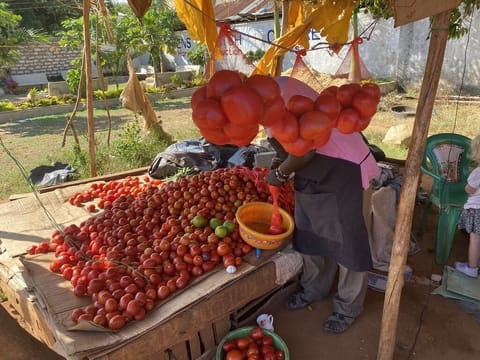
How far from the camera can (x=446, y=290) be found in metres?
2.86

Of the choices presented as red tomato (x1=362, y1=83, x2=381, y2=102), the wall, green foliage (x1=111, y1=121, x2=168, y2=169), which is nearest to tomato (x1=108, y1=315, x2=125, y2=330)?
red tomato (x1=362, y1=83, x2=381, y2=102)

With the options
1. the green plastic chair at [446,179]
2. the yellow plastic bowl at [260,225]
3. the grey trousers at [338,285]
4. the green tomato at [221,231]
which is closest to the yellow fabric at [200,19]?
the yellow plastic bowl at [260,225]

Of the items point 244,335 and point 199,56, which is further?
point 199,56

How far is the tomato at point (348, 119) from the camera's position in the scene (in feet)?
4.84

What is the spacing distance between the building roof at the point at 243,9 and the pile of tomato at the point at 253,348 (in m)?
7.93

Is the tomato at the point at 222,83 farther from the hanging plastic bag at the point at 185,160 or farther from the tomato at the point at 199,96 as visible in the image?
the hanging plastic bag at the point at 185,160

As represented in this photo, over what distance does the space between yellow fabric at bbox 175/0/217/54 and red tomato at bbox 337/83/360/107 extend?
285cm

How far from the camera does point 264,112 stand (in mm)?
1313

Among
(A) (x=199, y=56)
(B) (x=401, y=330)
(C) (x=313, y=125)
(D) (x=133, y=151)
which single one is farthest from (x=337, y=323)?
(A) (x=199, y=56)

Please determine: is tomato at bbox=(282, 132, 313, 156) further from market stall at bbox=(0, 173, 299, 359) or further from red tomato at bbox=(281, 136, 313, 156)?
market stall at bbox=(0, 173, 299, 359)

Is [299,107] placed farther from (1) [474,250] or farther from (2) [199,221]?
(1) [474,250]

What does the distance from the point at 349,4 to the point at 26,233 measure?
413 centimetres

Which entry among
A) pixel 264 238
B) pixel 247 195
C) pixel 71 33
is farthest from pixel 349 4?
pixel 71 33

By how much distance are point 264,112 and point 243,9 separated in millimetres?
12154
